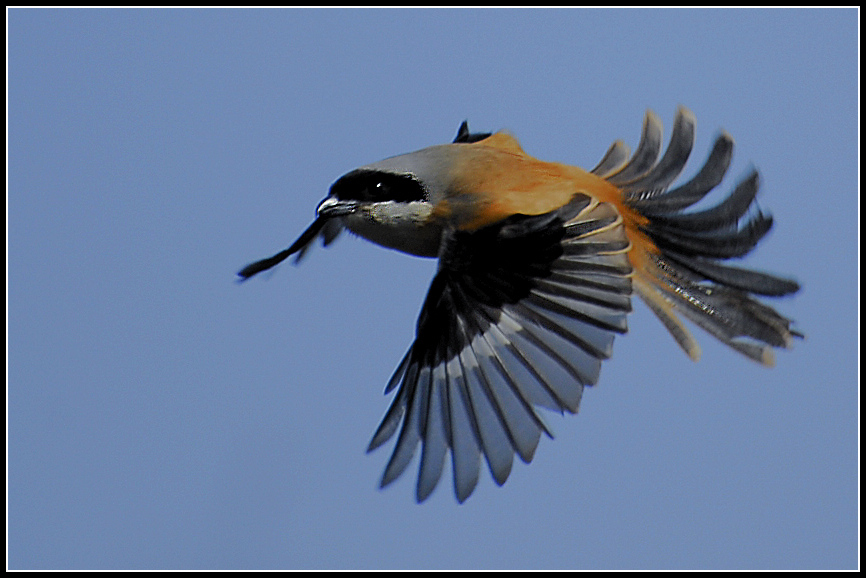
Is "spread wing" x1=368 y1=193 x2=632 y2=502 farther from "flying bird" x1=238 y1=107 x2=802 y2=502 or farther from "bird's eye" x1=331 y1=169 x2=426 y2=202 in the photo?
"bird's eye" x1=331 y1=169 x2=426 y2=202

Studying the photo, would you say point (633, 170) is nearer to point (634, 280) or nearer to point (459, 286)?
point (634, 280)

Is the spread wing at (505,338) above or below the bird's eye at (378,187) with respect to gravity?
below

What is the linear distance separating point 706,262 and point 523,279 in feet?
1.32

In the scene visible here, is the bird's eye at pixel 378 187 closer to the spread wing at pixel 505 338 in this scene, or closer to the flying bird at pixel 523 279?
the flying bird at pixel 523 279

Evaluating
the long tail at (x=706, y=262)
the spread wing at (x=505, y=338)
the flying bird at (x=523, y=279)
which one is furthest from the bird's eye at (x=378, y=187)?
the long tail at (x=706, y=262)

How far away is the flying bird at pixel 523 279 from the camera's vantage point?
4.97ft

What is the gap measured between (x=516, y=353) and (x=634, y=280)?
12.5 inches

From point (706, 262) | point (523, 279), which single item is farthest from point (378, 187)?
point (706, 262)

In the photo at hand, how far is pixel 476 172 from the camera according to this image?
1666 millimetres

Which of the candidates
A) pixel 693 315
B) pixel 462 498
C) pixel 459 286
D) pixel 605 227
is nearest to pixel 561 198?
pixel 605 227

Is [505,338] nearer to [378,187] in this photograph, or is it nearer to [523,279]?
[523,279]

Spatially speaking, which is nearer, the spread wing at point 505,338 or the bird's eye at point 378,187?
the spread wing at point 505,338

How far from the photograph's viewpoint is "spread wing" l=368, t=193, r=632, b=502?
4.91 ft

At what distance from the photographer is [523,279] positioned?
156cm
